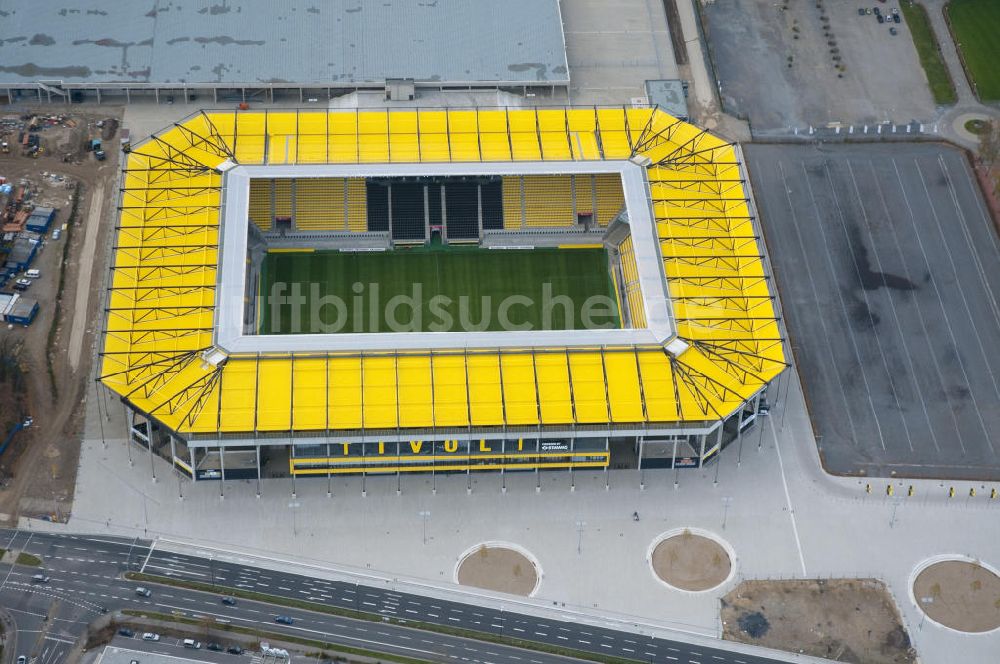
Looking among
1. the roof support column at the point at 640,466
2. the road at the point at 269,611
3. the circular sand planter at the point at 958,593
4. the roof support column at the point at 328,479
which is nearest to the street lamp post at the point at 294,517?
the roof support column at the point at 328,479

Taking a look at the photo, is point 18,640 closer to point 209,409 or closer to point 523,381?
point 209,409

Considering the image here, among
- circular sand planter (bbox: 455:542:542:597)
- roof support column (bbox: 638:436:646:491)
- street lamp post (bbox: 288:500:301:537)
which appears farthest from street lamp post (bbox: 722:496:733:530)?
street lamp post (bbox: 288:500:301:537)

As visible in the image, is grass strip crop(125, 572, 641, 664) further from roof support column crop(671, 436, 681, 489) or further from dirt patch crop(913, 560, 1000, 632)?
dirt patch crop(913, 560, 1000, 632)

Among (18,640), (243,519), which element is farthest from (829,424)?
(18,640)

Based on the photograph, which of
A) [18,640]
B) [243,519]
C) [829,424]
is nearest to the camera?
[18,640]

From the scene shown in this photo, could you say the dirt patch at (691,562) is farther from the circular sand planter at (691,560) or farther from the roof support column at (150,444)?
the roof support column at (150,444)

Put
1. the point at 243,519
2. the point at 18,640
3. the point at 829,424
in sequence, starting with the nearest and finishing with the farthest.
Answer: the point at 18,640 → the point at 243,519 → the point at 829,424
